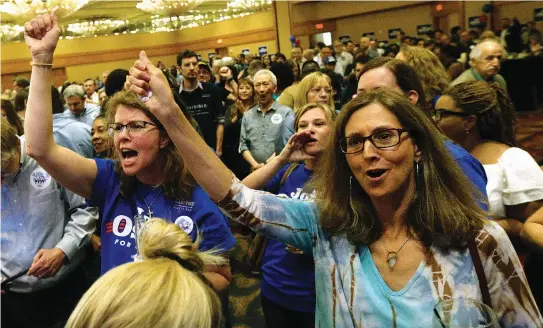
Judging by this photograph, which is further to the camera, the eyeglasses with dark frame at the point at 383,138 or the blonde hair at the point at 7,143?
the blonde hair at the point at 7,143

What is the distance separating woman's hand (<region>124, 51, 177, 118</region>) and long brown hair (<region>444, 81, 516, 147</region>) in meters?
1.41

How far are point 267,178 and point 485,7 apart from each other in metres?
13.2

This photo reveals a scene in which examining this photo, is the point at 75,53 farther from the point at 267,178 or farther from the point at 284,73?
the point at 267,178

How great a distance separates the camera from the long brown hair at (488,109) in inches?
82.5

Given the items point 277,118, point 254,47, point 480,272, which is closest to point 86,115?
point 277,118

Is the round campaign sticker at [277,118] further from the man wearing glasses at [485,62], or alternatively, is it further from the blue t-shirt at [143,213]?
the blue t-shirt at [143,213]

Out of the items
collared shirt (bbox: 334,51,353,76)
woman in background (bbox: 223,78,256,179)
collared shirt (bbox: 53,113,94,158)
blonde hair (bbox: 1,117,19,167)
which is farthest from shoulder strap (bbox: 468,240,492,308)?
collared shirt (bbox: 334,51,353,76)

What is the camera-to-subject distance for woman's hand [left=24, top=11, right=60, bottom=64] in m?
1.57

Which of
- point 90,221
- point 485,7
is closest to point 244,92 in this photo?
point 90,221

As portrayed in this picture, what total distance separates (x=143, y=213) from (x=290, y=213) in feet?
2.09

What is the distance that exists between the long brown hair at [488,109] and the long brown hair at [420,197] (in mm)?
876

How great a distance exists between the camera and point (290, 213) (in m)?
1.27

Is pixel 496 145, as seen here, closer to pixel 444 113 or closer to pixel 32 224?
pixel 444 113

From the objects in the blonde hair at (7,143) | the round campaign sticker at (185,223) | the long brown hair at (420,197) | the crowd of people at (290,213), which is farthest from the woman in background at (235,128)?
the long brown hair at (420,197)
